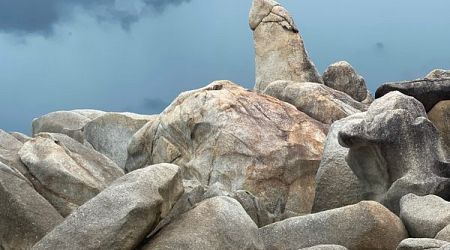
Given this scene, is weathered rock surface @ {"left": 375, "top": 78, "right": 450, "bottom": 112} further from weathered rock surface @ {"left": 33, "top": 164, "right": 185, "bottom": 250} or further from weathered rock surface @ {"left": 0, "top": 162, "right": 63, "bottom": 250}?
weathered rock surface @ {"left": 33, "top": 164, "right": 185, "bottom": 250}

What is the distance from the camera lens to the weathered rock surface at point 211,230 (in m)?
17.3

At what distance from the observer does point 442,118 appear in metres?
27.5

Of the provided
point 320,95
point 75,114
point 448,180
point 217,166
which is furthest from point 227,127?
point 75,114

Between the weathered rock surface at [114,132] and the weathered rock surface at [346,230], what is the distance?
1881cm

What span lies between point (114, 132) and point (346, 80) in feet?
32.8

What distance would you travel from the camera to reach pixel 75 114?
140 ft

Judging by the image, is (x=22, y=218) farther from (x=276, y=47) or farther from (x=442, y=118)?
(x=276, y=47)

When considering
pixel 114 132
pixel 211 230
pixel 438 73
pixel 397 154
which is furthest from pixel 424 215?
pixel 114 132

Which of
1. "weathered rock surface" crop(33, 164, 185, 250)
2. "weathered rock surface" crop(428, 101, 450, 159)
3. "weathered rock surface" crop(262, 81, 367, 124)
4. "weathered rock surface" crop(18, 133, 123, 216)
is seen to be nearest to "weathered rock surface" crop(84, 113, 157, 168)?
"weathered rock surface" crop(262, 81, 367, 124)

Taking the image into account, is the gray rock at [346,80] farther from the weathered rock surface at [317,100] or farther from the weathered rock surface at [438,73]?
the weathered rock surface at [317,100]

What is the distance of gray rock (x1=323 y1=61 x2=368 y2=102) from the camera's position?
128 feet

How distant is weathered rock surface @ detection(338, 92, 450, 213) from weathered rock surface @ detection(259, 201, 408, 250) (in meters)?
3.08

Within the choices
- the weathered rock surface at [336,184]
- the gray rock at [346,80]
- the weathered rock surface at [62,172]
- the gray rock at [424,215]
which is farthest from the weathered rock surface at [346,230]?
the gray rock at [346,80]

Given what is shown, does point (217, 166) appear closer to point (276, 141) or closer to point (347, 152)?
point (276, 141)
